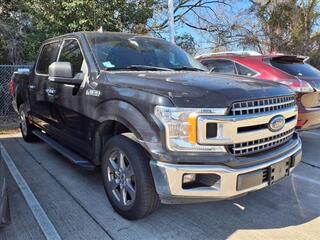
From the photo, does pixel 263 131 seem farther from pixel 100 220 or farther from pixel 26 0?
pixel 26 0

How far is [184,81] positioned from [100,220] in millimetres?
1585

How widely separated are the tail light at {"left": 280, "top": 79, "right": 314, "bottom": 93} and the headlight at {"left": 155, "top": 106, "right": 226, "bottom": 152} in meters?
3.12

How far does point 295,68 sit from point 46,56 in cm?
412

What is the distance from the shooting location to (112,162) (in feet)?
11.9

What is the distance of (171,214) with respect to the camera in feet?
12.1

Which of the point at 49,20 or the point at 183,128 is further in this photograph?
the point at 49,20

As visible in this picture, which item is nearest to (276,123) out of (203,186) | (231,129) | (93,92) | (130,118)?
(231,129)

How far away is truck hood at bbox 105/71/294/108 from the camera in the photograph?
2918 mm

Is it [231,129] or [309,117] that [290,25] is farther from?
[231,129]

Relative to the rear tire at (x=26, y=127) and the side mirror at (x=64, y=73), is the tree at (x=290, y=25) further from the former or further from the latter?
the side mirror at (x=64, y=73)

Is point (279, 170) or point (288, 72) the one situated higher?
point (288, 72)

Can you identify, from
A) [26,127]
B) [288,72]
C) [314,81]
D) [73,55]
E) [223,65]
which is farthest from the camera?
[223,65]

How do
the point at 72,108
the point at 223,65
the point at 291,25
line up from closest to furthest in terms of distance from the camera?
the point at 72,108
the point at 223,65
the point at 291,25

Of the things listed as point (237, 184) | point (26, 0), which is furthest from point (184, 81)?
point (26, 0)
